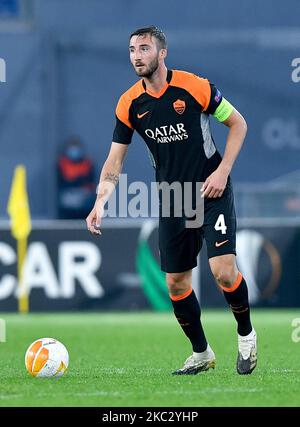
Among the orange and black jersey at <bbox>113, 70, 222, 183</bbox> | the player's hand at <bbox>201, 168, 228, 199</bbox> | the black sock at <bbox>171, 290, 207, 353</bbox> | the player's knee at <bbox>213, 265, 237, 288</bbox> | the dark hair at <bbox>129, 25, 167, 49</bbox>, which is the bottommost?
the black sock at <bbox>171, 290, 207, 353</bbox>

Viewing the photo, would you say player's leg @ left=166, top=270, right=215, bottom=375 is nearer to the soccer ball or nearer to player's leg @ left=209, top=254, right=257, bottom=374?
player's leg @ left=209, top=254, right=257, bottom=374

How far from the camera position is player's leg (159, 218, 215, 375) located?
8125 mm

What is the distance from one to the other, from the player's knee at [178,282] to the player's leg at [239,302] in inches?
12.4

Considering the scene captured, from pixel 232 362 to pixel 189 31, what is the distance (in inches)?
574

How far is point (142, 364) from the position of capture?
9.22 meters

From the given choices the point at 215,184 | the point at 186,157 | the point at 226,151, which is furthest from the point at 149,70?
the point at 215,184

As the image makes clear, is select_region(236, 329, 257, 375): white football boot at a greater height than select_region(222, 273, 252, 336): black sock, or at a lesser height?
lesser

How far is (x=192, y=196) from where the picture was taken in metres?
8.04

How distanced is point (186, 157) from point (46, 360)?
1.63m

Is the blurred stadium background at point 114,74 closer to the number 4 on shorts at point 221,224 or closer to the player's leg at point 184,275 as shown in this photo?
the player's leg at point 184,275

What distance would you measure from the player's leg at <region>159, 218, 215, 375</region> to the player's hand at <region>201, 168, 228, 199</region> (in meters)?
0.39

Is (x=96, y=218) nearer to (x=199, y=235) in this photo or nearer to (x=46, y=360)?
(x=199, y=235)

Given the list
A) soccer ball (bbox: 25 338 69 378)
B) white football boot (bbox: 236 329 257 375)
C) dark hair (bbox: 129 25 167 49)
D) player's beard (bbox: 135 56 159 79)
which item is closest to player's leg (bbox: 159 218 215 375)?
white football boot (bbox: 236 329 257 375)
